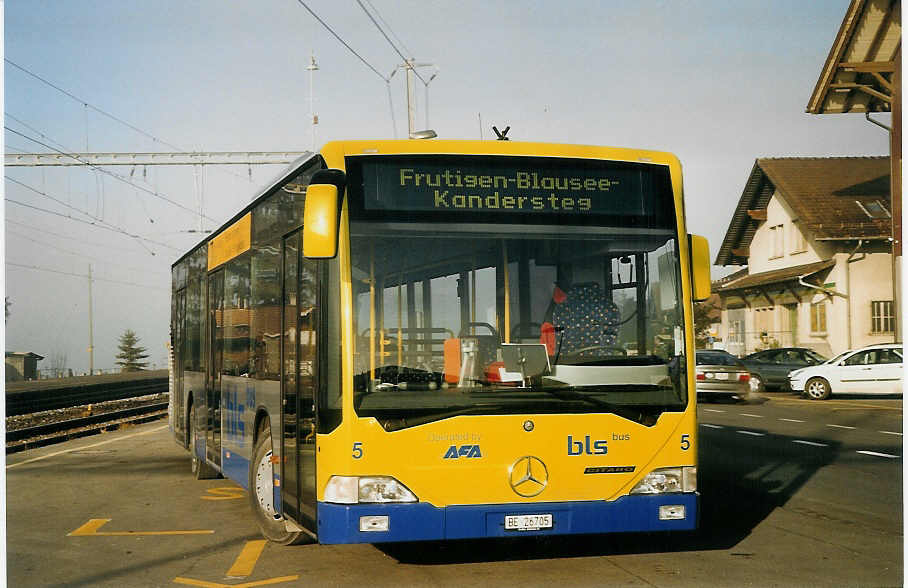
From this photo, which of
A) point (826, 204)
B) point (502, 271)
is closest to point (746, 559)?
point (502, 271)

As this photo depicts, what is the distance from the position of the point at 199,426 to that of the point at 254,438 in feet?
13.7

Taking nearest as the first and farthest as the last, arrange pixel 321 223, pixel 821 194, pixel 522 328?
pixel 321 223
pixel 522 328
pixel 821 194

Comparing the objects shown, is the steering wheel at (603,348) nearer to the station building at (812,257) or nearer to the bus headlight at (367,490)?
the bus headlight at (367,490)

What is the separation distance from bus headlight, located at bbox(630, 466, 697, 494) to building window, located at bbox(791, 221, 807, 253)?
39.2m

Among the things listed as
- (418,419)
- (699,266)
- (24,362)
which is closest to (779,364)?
(699,266)

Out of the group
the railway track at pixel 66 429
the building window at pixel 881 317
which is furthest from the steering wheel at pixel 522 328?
the building window at pixel 881 317

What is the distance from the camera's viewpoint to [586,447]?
761 centimetres

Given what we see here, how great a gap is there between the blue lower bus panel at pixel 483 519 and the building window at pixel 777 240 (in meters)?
42.2

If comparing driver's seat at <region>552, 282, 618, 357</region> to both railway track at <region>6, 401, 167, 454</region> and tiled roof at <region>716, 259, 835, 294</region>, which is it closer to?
railway track at <region>6, 401, 167, 454</region>

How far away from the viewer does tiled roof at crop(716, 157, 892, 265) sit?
41.8m

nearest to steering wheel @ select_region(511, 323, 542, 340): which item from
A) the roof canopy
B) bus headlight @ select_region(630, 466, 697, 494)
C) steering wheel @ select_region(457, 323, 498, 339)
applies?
steering wheel @ select_region(457, 323, 498, 339)

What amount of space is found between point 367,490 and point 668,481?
2.05 meters

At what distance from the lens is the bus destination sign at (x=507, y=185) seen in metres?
7.78

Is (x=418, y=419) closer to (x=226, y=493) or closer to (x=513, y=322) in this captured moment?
(x=513, y=322)
